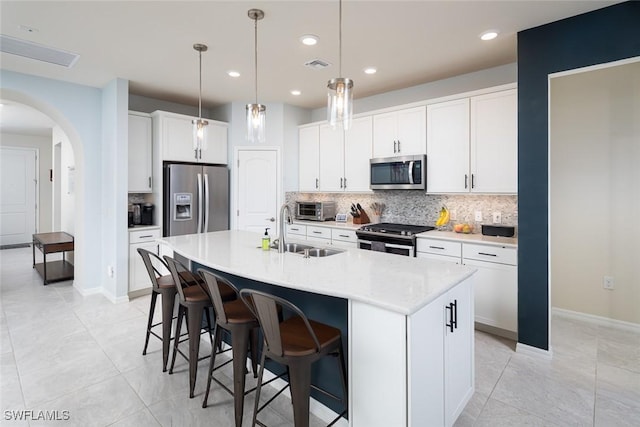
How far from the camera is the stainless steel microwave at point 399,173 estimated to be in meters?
3.98

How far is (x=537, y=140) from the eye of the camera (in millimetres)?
2775

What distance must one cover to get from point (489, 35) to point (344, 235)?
2703 millimetres

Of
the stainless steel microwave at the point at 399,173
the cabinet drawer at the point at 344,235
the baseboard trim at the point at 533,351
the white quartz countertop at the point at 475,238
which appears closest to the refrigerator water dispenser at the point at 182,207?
the cabinet drawer at the point at 344,235

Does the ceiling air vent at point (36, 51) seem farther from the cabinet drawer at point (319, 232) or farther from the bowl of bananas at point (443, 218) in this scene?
the bowl of bananas at point (443, 218)

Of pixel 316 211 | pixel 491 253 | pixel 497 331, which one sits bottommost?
pixel 497 331

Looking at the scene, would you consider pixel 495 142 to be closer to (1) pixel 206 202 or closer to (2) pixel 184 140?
(1) pixel 206 202

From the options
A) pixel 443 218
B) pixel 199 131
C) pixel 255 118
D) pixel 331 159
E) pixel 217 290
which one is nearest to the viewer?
pixel 217 290

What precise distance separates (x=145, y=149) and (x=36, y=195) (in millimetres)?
6030

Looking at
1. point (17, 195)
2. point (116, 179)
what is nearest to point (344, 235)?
point (116, 179)

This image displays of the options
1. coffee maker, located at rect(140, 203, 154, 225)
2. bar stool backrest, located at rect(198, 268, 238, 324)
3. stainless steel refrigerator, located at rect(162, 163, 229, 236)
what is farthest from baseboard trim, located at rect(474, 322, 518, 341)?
coffee maker, located at rect(140, 203, 154, 225)

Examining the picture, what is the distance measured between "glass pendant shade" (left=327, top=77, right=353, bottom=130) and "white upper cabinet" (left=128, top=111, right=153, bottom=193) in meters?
3.48

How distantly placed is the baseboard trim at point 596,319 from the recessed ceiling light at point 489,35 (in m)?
3.01

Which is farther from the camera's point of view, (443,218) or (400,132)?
(400,132)

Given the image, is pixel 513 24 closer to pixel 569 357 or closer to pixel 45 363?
pixel 569 357
